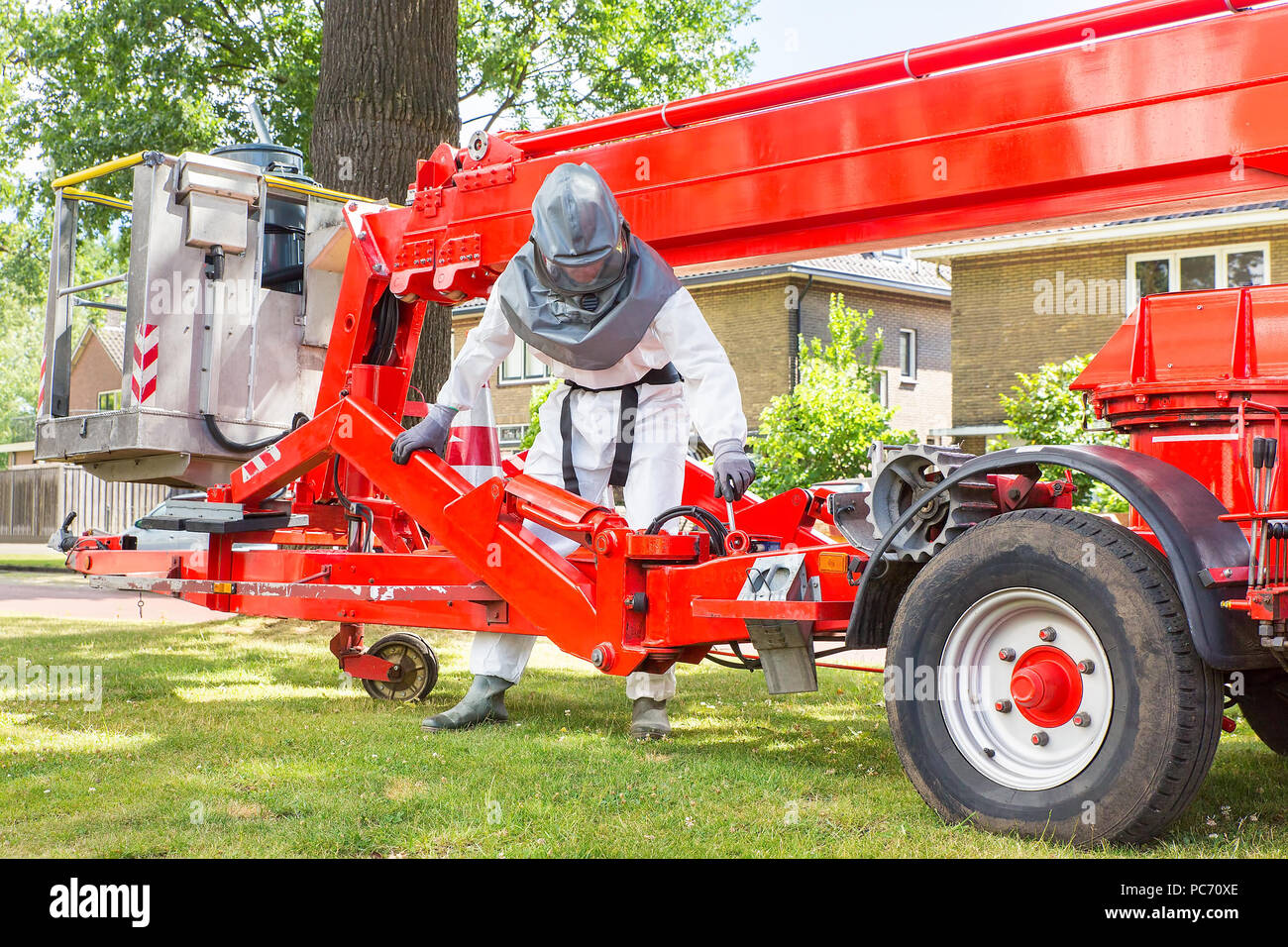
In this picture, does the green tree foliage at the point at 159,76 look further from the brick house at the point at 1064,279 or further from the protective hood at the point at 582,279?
the protective hood at the point at 582,279

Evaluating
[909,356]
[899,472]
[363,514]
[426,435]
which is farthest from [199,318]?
[909,356]

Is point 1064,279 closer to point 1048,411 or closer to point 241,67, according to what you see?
point 1048,411

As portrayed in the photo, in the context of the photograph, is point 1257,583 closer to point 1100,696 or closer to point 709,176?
point 1100,696

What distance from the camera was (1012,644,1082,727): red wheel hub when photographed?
354 centimetres

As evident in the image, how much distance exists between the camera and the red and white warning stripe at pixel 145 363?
6.23 metres

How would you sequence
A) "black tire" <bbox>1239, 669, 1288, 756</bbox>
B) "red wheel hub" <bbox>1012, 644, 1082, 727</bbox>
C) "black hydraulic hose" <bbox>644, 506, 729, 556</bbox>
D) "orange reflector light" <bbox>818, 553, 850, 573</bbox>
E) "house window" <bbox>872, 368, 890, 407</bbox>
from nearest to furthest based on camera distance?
1. "red wheel hub" <bbox>1012, 644, 1082, 727</bbox>
2. "orange reflector light" <bbox>818, 553, 850, 573</bbox>
3. "black tire" <bbox>1239, 669, 1288, 756</bbox>
4. "black hydraulic hose" <bbox>644, 506, 729, 556</bbox>
5. "house window" <bbox>872, 368, 890, 407</bbox>

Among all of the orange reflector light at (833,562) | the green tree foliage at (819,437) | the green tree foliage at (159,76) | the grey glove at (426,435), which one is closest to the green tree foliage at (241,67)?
the green tree foliage at (159,76)

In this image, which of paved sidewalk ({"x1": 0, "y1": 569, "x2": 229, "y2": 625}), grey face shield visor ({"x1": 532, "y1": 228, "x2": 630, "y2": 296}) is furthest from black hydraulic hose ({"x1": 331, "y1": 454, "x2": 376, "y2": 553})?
paved sidewalk ({"x1": 0, "y1": 569, "x2": 229, "y2": 625})

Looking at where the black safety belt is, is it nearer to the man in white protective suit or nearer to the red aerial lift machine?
the man in white protective suit

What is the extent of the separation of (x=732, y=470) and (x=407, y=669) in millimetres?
2718

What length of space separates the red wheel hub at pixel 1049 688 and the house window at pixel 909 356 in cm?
2596

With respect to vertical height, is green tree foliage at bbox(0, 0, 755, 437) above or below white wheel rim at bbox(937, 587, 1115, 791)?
above

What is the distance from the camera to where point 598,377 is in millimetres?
5250

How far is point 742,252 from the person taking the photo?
15.9 ft
